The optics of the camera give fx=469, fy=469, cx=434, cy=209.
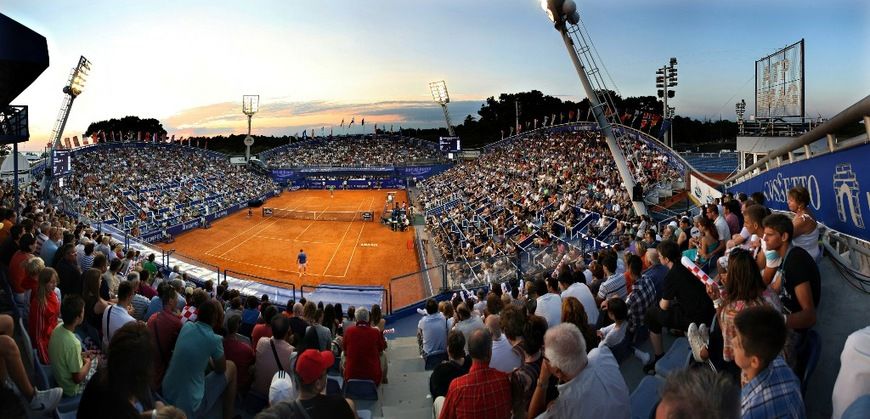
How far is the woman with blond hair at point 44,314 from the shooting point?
17.3 ft

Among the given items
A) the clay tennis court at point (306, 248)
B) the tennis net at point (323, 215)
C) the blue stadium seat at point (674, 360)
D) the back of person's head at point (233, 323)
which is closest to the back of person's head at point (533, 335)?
the blue stadium seat at point (674, 360)

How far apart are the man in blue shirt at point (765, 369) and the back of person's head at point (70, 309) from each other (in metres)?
5.47

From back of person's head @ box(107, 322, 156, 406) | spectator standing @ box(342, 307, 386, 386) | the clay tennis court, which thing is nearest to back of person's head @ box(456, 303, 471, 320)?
spectator standing @ box(342, 307, 386, 386)

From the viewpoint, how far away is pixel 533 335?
3982mm

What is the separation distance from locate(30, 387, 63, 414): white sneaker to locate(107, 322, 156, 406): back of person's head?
1.86 metres

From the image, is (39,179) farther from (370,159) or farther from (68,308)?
(370,159)

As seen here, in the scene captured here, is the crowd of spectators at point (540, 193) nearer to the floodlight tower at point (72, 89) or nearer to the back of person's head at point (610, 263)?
the back of person's head at point (610, 263)

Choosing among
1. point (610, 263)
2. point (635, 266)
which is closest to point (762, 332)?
point (635, 266)

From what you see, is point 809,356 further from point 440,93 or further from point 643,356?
point 440,93

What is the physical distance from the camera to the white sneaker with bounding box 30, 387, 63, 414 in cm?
416

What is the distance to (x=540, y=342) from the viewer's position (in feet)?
13.0

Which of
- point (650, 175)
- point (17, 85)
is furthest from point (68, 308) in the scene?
point (650, 175)

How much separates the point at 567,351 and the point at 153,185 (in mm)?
53206

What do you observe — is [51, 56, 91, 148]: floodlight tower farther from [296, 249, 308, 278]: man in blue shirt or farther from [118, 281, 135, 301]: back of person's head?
[118, 281, 135, 301]: back of person's head
